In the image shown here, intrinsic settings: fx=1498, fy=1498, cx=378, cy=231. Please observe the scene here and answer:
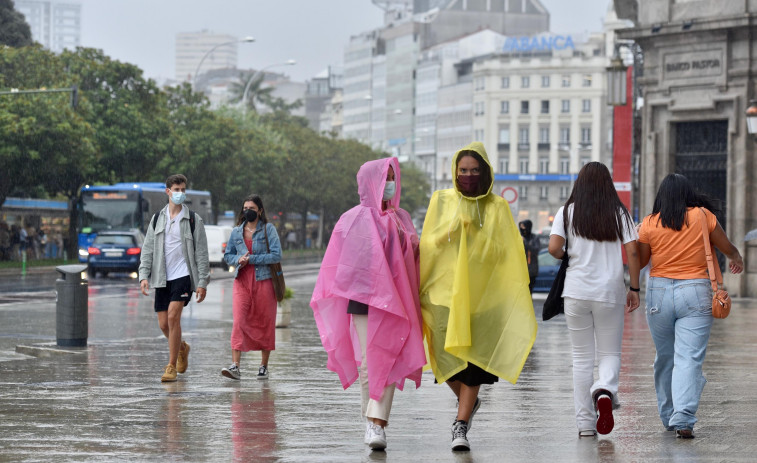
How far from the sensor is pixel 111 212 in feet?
181

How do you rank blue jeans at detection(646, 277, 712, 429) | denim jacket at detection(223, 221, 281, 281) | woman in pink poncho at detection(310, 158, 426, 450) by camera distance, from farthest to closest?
denim jacket at detection(223, 221, 281, 281), blue jeans at detection(646, 277, 712, 429), woman in pink poncho at detection(310, 158, 426, 450)

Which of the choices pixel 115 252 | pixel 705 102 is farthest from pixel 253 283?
pixel 115 252

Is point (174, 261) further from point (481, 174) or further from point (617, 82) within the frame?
point (617, 82)

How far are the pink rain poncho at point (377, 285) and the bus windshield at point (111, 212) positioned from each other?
4616cm

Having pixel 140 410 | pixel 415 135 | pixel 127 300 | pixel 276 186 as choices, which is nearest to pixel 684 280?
pixel 140 410

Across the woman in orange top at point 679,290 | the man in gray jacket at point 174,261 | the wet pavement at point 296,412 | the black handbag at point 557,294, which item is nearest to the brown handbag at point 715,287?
the woman in orange top at point 679,290

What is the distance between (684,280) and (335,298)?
232cm

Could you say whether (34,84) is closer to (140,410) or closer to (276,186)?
(276,186)

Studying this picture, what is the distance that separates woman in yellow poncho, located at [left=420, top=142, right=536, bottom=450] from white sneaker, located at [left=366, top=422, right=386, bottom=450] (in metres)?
0.52

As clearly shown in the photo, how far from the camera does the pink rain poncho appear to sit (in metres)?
9.23

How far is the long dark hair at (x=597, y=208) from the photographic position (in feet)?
31.3

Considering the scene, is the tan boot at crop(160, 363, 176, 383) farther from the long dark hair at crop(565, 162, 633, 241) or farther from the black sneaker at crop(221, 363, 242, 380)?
the long dark hair at crop(565, 162, 633, 241)

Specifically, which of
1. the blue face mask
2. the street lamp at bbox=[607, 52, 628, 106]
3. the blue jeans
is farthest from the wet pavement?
the street lamp at bbox=[607, 52, 628, 106]

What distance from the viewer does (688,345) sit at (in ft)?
32.1
